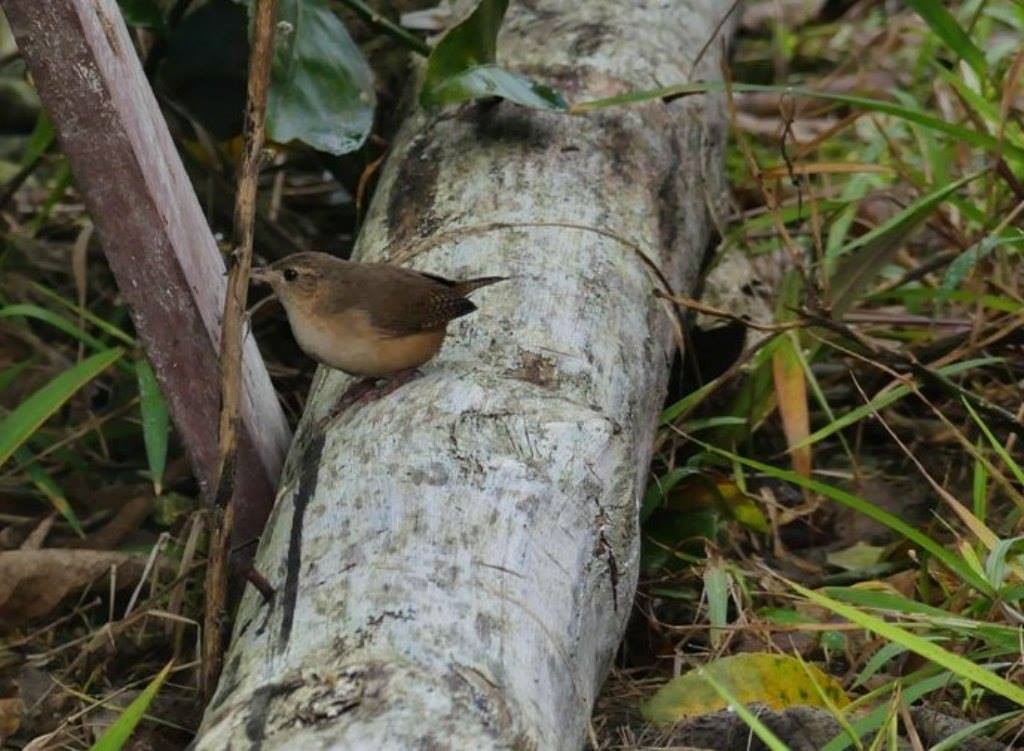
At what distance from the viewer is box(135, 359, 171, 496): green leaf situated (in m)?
3.50

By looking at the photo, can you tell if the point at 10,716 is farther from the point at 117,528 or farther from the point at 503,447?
the point at 503,447

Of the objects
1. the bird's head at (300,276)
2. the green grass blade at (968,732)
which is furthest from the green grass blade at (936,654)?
the bird's head at (300,276)

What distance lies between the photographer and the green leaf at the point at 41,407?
11.1ft

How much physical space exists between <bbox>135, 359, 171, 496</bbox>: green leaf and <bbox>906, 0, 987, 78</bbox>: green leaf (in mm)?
1838

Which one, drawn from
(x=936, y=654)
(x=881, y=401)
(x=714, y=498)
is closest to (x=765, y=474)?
(x=714, y=498)

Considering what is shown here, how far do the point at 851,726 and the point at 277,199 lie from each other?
2727 millimetres

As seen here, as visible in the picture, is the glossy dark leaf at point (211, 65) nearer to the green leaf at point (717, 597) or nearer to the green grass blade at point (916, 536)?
the green grass blade at point (916, 536)

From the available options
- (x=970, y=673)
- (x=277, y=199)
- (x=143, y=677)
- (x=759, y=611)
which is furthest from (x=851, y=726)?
(x=277, y=199)

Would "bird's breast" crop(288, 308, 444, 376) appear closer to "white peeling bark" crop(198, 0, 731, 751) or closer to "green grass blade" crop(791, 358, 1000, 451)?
"white peeling bark" crop(198, 0, 731, 751)

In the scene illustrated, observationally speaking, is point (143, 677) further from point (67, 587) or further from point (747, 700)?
point (747, 700)

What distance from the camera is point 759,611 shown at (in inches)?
131

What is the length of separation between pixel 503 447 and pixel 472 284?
1.87 ft

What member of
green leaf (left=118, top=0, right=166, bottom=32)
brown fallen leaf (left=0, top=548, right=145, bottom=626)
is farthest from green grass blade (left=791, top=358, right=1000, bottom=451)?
green leaf (left=118, top=0, right=166, bottom=32)

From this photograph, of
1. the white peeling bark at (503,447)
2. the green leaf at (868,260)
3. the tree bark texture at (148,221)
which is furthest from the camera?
the green leaf at (868,260)
